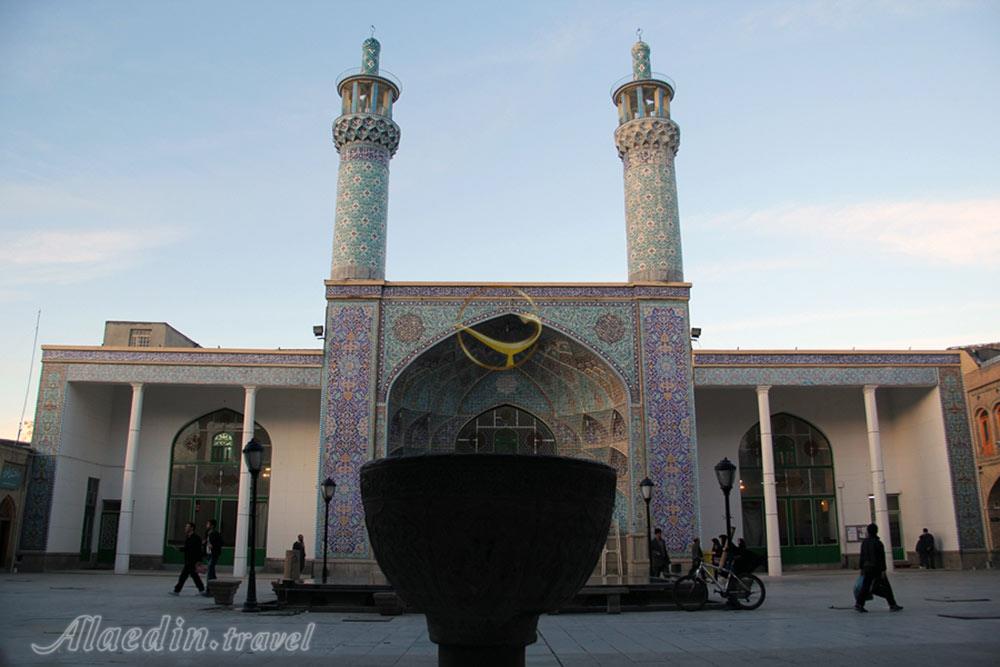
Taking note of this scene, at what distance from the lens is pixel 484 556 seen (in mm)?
3590

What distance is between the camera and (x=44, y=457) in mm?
20250

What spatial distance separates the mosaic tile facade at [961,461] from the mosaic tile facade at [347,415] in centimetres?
1445

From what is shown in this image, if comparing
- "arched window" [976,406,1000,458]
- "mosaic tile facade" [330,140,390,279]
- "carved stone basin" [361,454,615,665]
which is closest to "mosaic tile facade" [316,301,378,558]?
"mosaic tile facade" [330,140,390,279]

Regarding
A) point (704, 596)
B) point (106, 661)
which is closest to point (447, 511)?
point (106, 661)

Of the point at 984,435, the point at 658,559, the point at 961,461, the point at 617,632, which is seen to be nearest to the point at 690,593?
the point at 617,632

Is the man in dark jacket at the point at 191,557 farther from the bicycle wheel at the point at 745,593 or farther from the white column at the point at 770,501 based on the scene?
the white column at the point at 770,501

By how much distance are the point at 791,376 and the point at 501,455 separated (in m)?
18.6

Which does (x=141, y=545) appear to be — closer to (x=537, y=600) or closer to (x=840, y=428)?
(x=840, y=428)

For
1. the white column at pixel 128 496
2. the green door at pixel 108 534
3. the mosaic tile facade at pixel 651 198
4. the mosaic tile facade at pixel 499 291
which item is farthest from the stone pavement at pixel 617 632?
the mosaic tile facade at pixel 651 198

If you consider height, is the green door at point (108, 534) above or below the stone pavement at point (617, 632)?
above

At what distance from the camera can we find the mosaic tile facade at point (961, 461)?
20.2 metres

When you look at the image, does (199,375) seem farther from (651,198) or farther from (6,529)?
(651,198)

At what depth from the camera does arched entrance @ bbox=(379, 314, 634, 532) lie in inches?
797

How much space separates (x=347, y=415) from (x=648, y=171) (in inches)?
398
